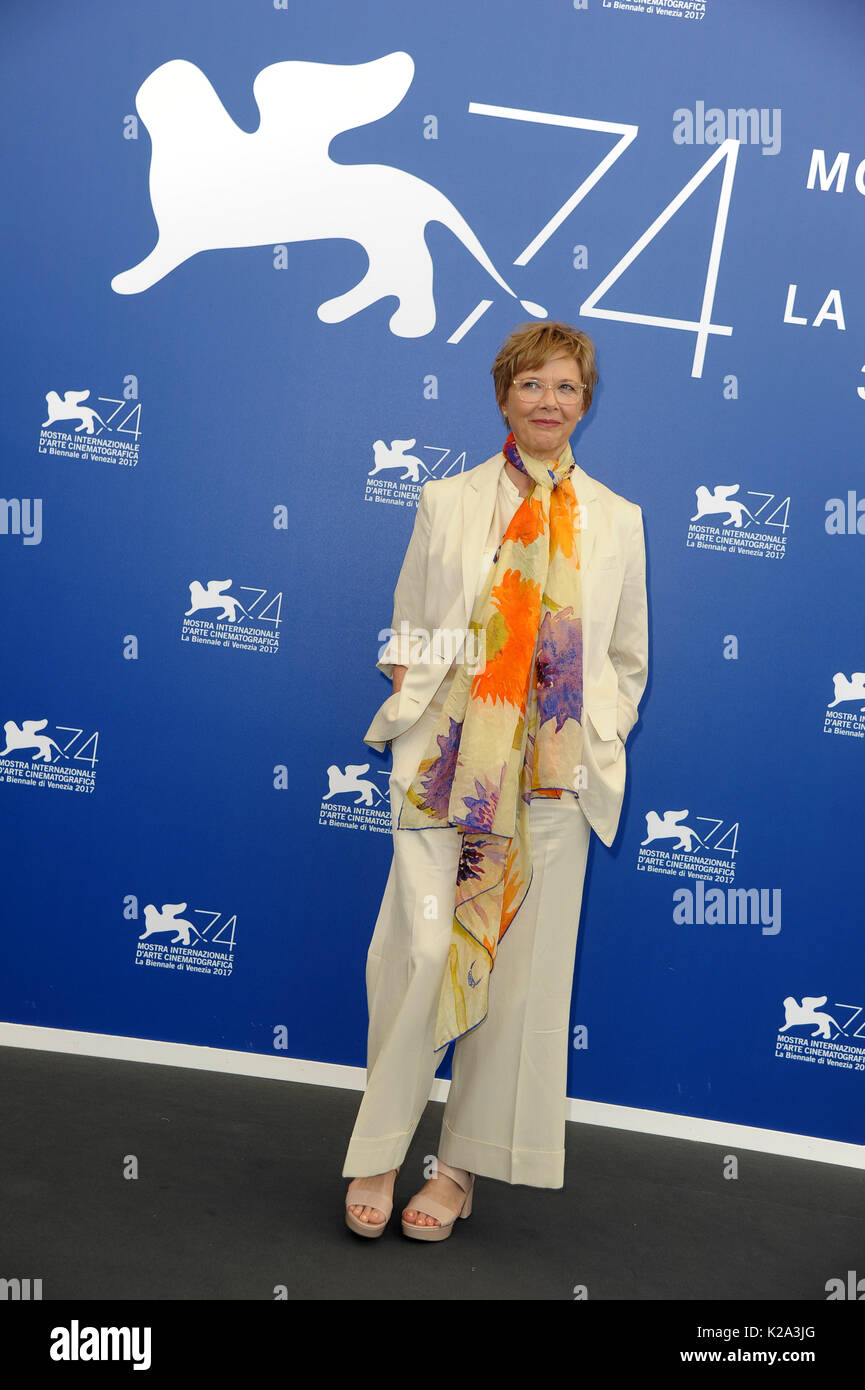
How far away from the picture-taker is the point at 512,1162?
7.50 feet

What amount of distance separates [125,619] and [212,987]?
1.04 m

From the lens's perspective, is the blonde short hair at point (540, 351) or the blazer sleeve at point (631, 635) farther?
the blazer sleeve at point (631, 635)

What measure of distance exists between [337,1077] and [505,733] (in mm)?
1392

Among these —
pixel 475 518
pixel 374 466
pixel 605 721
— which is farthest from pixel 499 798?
pixel 374 466

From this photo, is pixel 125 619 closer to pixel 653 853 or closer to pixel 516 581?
pixel 516 581

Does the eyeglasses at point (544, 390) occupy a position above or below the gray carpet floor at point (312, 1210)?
above

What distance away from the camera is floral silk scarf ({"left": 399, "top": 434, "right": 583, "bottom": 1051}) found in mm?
2230

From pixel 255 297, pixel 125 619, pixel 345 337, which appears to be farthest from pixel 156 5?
pixel 125 619

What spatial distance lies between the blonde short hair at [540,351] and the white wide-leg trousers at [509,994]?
700 millimetres

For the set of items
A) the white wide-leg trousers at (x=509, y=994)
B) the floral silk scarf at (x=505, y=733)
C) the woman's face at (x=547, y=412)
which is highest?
the woman's face at (x=547, y=412)

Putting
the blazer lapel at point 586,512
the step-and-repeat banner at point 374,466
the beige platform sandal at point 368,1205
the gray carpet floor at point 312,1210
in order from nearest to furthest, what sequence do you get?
the gray carpet floor at point 312,1210 → the beige platform sandal at point 368,1205 → the blazer lapel at point 586,512 → the step-and-repeat banner at point 374,466

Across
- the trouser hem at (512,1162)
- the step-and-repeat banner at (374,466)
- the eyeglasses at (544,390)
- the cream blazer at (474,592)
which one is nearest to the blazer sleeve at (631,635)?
the cream blazer at (474,592)

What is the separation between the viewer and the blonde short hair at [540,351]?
225 cm

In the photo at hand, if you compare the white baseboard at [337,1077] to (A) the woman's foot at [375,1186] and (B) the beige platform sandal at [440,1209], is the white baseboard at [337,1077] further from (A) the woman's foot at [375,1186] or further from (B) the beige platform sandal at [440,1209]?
(A) the woman's foot at [375,1186]
